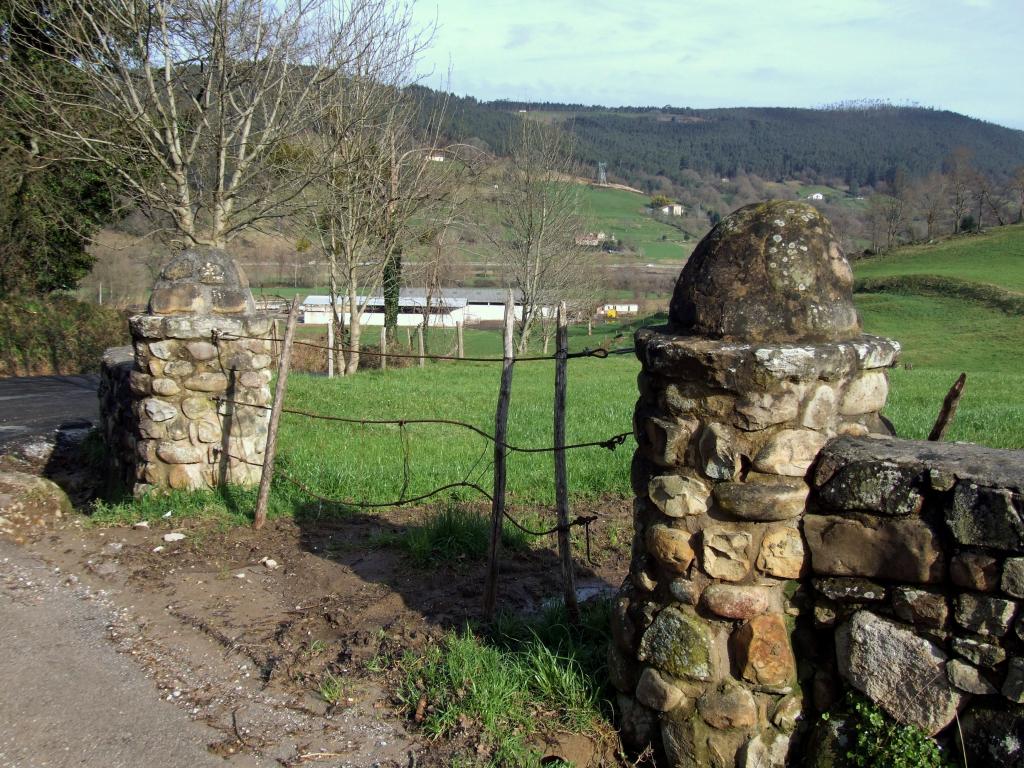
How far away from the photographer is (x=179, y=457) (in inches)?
283

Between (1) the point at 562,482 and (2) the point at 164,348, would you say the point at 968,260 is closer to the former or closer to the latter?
(2) the point at 164,348

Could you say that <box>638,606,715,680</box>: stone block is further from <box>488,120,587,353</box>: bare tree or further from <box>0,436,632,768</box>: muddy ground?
<box>488,120,587,353</box>: bare tree

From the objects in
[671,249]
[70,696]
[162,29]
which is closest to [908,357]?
[162,29]

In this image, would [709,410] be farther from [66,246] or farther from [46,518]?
[66,246]

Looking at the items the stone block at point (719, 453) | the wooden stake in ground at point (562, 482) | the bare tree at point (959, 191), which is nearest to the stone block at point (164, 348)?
the wooden stake in ground at point (562, 482)

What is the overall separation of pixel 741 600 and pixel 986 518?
0.92 meters

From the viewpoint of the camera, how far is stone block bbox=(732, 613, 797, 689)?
3.16 m

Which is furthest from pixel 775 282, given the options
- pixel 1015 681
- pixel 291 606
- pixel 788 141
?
pixel 788 141

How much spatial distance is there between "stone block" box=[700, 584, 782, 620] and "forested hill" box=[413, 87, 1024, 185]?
103409mm

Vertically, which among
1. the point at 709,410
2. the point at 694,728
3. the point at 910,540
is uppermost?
the point at 709,410

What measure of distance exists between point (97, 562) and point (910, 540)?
17.2 feet

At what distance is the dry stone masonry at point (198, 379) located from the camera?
7156 millimetres

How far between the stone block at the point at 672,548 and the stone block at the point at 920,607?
75 centimetres

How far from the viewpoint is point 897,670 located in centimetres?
290
